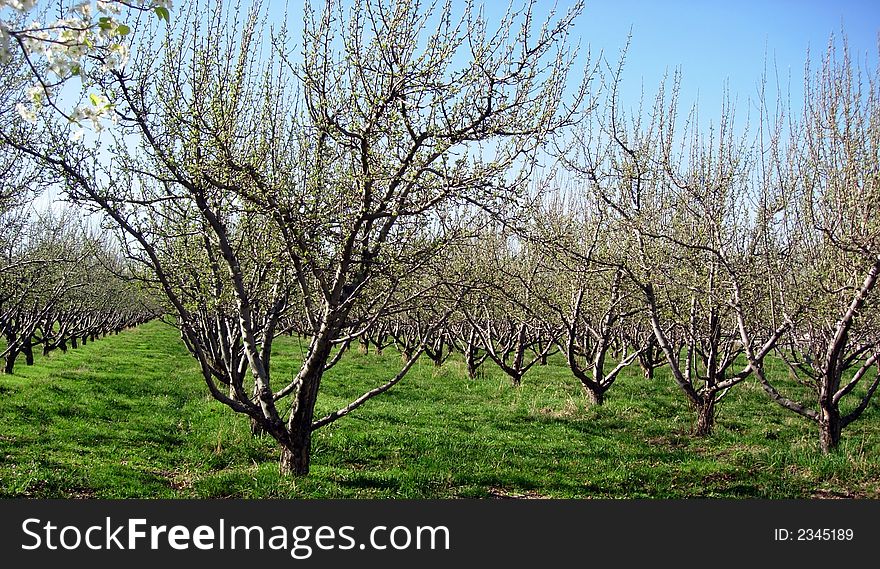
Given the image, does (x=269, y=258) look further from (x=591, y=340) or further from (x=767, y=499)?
(x=591, y=340)

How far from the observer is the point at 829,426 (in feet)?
29.7

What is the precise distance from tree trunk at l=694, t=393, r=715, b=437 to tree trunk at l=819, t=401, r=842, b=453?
197cm

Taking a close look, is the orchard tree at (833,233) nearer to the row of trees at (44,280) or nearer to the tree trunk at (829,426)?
the tree trunk at (829,426)

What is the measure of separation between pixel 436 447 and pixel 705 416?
14.0ft

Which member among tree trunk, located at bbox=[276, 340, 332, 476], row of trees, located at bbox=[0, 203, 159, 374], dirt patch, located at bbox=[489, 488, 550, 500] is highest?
row of trees, located at bbox=[0, 203, 159, 374]

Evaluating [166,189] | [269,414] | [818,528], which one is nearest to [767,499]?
[818,528]

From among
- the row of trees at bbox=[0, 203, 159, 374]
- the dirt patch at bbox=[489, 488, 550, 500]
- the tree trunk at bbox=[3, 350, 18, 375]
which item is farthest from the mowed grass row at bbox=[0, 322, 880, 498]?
the row of trees at bbox=[0, 203, 159, 374]

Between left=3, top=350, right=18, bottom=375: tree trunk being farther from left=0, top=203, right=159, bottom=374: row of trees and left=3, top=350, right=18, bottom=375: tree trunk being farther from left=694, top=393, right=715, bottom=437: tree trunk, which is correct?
left=694, top=393, right=715, bottom=437: tree trunk

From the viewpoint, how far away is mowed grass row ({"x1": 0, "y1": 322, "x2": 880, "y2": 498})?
793cm

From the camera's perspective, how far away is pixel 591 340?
22047mm

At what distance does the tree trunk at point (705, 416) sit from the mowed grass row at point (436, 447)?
0.63 feet

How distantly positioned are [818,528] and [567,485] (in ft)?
9.03

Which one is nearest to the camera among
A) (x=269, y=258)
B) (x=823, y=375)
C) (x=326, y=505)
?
(x=326, y=505)

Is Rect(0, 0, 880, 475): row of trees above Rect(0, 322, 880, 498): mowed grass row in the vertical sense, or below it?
above
